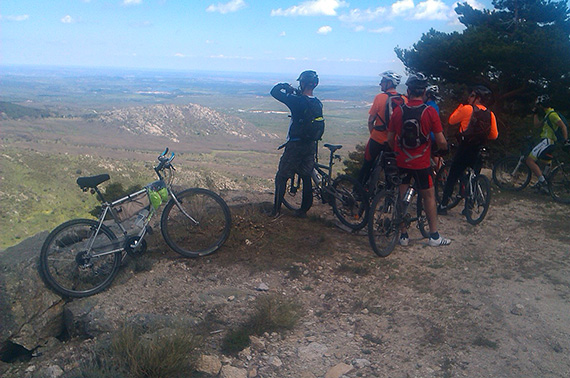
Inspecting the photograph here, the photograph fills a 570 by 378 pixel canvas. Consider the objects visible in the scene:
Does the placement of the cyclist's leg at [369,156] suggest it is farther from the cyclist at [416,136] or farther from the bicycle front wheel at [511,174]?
the bicycle front wheel at [511,174]

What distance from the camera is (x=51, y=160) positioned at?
35312 millimetres

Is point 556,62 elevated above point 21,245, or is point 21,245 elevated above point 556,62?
point 556,62

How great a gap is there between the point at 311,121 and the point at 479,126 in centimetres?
236

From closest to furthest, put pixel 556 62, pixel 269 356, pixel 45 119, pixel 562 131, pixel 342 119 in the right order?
pixel 269 356 < pixel 562 131 < pixel 556 62 < pixel 342 119 < pixel 45 119

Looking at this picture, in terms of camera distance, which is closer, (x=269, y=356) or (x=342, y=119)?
(x=269, y=356)

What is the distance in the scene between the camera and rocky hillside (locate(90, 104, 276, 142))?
2481 inches

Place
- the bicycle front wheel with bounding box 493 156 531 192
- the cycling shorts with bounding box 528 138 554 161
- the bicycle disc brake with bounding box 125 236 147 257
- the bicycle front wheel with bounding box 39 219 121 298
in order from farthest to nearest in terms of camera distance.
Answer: the bicycle front wheel with bounding box 493 156 531 192 → the cycling shorts with bounding box 528 138 554 161 → the bicycle disc brake with bounding box 125 236 147 257 → the bicycle front wheel with bounding box 39 219 121 298

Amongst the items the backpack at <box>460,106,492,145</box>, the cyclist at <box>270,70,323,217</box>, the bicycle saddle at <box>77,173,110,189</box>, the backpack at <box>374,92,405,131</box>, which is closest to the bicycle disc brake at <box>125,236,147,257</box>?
the bicycle saddle at <box>77,173,110,189</box>

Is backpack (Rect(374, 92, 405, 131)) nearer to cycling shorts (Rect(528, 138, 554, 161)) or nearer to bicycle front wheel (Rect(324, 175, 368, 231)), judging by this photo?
bicycle front wheel (Rect(324, 175, 368, 231))

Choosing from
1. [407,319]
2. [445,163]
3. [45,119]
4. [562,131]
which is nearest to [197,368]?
[407,319]

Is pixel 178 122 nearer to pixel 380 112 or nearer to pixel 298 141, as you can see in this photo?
pixel 298 141

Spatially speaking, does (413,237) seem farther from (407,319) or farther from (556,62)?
(556,62)

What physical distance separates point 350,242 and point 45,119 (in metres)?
66.9

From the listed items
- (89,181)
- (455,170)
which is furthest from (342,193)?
(89,181)
